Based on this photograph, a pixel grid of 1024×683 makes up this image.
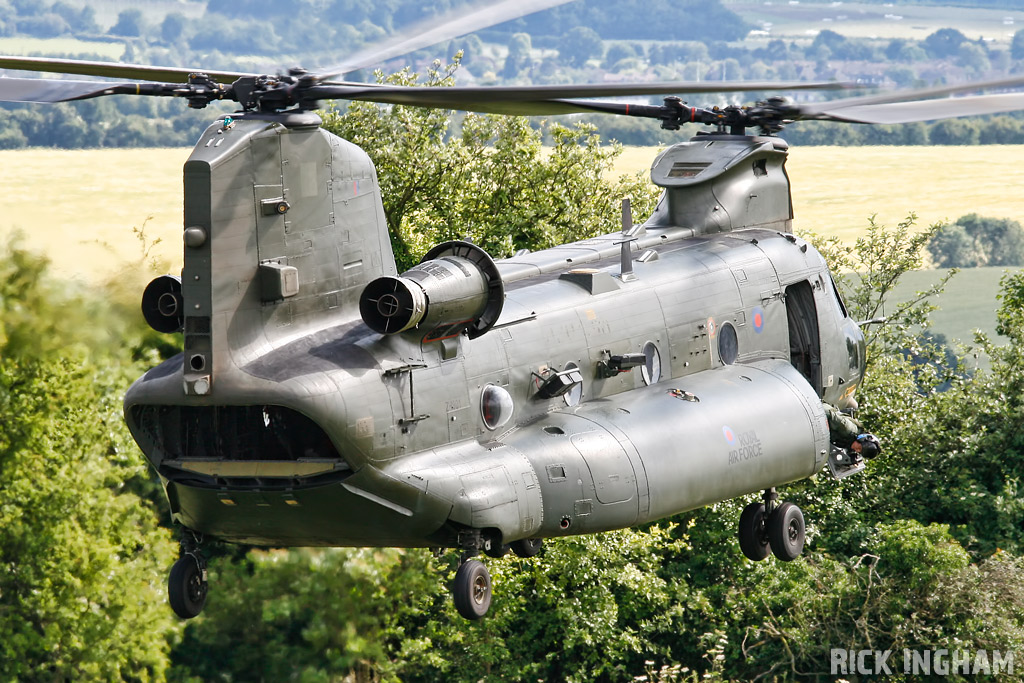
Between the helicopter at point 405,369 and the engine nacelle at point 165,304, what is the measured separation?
0.06 feet

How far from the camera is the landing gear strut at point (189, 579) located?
13516mm

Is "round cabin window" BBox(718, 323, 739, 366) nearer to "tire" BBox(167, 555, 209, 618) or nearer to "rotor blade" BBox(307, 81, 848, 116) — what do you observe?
"rotor blade" BBox(307, 81, 848, 116)

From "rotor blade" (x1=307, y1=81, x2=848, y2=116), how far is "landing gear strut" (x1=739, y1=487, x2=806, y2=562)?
5.89m

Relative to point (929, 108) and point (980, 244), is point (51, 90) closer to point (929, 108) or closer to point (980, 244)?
point (929, 108)

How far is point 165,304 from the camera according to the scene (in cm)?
1312

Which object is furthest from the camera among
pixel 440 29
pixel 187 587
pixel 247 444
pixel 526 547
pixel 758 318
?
pixel 758 318

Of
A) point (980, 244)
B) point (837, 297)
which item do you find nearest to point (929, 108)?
point (837, 297)

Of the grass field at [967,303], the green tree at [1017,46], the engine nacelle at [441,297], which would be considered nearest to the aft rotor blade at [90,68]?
the engine nacelle at [441,297]

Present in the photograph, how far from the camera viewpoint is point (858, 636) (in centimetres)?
3184

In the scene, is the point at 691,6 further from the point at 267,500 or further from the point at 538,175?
the point at 267,500

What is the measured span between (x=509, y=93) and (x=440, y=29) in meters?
2.71

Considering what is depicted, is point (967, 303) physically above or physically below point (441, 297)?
below

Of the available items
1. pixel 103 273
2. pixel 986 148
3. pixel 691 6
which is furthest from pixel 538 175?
pixel 691 6

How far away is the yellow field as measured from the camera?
33.3m
